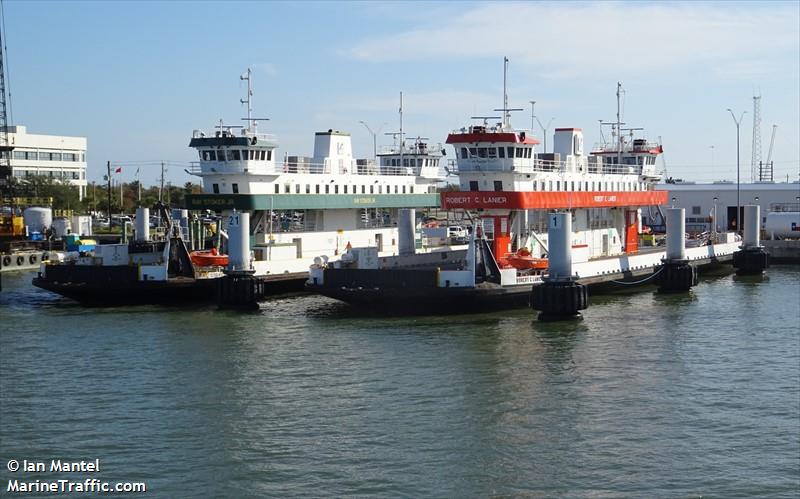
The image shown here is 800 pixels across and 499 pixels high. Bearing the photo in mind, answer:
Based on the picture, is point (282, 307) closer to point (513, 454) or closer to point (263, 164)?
point (263, 164)

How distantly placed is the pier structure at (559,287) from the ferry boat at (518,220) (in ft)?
5.21

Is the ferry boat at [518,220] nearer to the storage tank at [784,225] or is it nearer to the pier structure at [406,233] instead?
the pier structure at [406,233]

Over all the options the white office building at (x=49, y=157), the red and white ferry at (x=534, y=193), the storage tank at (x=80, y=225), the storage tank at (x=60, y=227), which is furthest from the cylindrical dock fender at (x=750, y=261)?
the white office building at (x=49, y=157)

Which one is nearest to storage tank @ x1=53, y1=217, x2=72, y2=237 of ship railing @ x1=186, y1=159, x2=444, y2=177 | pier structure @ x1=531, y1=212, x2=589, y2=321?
ship railing @ x1=186, y1=159, x2=444, y2=177

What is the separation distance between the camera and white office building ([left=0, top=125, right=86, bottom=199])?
122 m

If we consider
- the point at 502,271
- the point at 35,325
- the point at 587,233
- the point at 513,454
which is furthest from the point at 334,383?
the point at 587,233

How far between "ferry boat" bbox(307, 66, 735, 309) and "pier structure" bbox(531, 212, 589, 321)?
5.21ft

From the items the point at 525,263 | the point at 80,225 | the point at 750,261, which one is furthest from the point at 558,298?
the point at 80,225

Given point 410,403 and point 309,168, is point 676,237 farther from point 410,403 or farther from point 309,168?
point 410,403

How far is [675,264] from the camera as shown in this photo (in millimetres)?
48656

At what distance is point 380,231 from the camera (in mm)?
59031

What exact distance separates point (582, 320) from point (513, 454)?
17697 mm

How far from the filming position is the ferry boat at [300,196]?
48.3 meters

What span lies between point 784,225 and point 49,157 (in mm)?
89844
